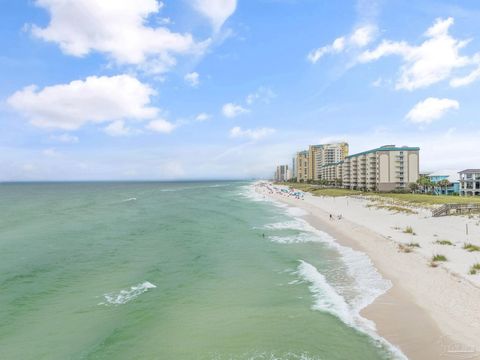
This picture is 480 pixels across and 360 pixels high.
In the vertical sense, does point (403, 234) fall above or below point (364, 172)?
below

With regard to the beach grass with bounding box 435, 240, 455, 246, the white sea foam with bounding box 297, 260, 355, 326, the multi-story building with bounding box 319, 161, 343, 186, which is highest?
the multi-story building with bounding box 319, 161, 343, 186

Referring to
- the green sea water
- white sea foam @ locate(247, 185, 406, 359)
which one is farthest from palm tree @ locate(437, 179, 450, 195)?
white sea foam @ locate(247, 185, 406, 359)

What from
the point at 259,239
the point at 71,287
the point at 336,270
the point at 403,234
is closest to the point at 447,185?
the point at 403,234

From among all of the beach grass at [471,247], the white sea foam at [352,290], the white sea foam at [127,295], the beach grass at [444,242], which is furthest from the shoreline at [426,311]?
the white sea foam at [127,295]

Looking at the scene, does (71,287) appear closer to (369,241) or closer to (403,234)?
(369,241)

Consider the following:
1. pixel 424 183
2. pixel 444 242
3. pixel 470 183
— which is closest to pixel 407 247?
pixel 444 242

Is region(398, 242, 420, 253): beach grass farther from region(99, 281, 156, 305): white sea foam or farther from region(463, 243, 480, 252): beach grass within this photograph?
region(99, 281, 156, 305): white sea foam
